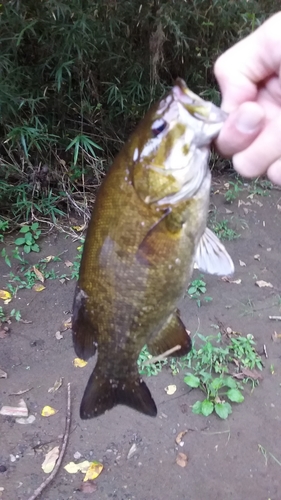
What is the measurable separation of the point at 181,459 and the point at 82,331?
6.11ft

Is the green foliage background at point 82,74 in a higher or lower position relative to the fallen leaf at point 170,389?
higher

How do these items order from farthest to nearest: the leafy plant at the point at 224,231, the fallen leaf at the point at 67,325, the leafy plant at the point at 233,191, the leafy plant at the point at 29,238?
1. the leafy plant at the point at 233,191
2. the leafy plant at the point at 224,231
3. the leafy plant at the point at 29,238
4. the fallen leaf at the point at 67,325

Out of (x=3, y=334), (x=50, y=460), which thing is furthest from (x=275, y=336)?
(x=3, y=334)

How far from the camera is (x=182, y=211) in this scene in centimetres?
133

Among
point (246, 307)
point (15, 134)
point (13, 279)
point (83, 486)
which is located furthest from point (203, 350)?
point (15, 134)

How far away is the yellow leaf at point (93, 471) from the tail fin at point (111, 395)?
1484 millimetres

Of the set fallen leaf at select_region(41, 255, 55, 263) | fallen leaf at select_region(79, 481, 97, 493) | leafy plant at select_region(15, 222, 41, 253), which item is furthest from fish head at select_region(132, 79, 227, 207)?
leafy plant at select_region(15, 222, 41, 253)

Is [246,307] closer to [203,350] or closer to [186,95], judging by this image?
[203,350]

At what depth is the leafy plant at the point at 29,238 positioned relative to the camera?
4676mm

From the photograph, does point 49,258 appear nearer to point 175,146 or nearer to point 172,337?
point 172,337

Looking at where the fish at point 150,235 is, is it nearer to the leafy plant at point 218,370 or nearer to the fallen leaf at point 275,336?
the leafy plant at point 218,370

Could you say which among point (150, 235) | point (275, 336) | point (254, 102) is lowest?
point (275, 336)

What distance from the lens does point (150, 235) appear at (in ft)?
4.40

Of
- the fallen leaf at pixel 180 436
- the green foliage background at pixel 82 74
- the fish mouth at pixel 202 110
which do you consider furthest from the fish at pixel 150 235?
the green foliage background at pixel 82 74
